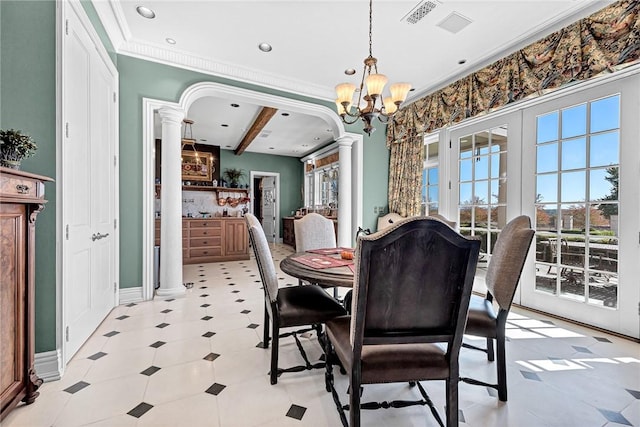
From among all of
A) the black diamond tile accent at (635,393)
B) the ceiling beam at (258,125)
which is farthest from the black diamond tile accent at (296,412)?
the ceiling beam at (258,125)

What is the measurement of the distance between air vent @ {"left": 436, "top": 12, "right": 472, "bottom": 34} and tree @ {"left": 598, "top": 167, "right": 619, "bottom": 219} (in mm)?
1926

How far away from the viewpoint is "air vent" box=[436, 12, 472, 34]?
8.55 ft

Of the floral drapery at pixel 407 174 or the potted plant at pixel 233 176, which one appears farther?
the potted plant at pixel 233 176

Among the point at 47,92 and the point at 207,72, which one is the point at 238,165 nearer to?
the point at 207,72

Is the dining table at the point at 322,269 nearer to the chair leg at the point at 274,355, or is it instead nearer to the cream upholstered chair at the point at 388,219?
the chair leg at the point at 274,355

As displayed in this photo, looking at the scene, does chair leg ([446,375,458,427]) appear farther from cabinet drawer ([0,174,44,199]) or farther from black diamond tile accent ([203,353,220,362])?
cabinet drawer ([0,174,44,199])

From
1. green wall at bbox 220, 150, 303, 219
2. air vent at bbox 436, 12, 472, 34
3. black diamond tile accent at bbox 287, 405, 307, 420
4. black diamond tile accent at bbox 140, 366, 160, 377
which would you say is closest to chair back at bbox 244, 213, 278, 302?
black diamond tile accent at bbox 287, 405, 307, 420

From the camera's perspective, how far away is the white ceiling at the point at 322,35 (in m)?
2.50

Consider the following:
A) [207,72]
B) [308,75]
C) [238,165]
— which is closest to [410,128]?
[308,75]

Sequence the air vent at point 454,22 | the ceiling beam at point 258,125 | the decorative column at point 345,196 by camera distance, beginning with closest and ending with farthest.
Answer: the air vent at point 454,22 < the decorative column at point 345,196 < the ceiling beam at point 258,125

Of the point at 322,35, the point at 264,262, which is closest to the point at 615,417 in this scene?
the point at 264,262

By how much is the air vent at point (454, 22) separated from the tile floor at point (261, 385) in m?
3.00

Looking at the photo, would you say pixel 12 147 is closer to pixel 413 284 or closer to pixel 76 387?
pixel 76 387

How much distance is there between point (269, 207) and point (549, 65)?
25.7 ft
